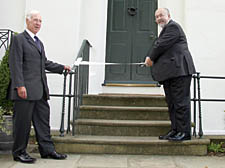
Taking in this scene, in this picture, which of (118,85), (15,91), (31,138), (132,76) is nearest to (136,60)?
(132,76)

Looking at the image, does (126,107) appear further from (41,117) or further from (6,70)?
(6,70)

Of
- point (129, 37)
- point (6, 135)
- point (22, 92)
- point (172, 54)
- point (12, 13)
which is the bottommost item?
point (6, 135)

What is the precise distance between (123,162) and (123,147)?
35 cm

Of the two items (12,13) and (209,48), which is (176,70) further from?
(12,13)

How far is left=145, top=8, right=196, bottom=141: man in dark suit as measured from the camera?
3.15 meters

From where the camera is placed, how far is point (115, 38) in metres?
5.30

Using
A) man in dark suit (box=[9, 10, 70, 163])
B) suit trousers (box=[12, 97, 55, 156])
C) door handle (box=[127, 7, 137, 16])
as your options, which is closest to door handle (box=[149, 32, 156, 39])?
door handle (box=[127, 7, 137, 16])

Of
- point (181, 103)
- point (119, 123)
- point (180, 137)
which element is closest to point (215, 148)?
point (180, 137)

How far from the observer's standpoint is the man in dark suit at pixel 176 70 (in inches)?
124

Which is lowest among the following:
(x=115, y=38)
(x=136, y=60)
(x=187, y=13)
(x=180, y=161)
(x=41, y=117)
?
(x=180, y=161)

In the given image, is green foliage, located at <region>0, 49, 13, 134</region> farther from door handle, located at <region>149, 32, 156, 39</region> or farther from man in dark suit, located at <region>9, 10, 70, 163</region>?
door handle, located at <region>149, 32, 156, 39</region>

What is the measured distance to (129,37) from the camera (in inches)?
208

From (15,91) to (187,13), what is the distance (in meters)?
3.45

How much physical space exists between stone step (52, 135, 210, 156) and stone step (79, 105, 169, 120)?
69 cm
